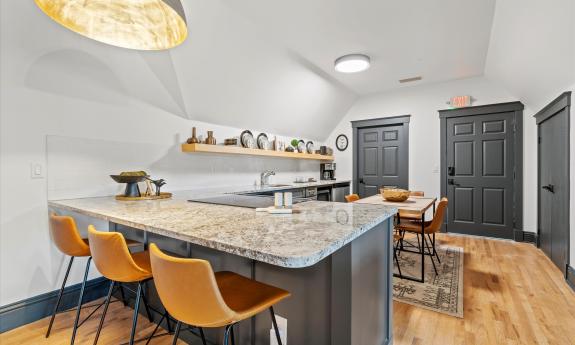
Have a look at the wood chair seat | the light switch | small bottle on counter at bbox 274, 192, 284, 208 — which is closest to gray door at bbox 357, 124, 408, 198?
the wood chair seat

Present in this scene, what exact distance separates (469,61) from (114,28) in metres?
4.31

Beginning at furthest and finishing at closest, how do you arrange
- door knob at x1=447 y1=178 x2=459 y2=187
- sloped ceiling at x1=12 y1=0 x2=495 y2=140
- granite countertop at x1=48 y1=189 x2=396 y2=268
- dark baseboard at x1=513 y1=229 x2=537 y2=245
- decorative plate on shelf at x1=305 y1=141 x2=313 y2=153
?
decorative plate on shelf at x1=305 y1=141 x2=313 y2=153 → door knob at x1=447 y1=178 x2=459 y2=187 → dark baseboard at x1=513 y1=229 x2=537 y2=245 → sloped ceiling at x1=12 y1=0 x2=495 y2=140 → granite countertop at x1=48 y1=189 x2=396 y2=268

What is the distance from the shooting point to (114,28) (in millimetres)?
1439

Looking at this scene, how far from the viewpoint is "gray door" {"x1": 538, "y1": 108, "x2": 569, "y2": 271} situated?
2.79 metres

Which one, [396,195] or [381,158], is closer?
[396,195]

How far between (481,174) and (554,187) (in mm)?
1265

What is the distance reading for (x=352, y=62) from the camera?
3.53 metres

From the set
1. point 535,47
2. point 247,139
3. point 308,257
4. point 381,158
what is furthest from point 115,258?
point 381,158

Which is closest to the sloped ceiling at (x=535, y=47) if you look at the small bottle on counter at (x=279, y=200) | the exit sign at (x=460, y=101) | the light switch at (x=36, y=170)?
the exit sign at (x=460, y=101)

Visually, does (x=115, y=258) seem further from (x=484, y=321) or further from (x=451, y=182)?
(x=451, y=182)

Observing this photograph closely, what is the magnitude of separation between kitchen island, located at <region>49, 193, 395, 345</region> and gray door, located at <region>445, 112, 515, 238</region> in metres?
3.68

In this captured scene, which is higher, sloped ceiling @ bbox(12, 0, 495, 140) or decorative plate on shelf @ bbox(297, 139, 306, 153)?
sloped ceiling @ bbox(12, 0, 495, 140)

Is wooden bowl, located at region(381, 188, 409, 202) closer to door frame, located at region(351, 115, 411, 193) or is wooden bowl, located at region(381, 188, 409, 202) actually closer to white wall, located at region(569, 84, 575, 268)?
white wall, located at region(569, 84, 575, 268)

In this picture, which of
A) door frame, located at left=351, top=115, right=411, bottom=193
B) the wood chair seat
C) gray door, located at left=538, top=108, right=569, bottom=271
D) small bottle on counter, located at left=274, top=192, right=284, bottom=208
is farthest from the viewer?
door frame, located at left=351, top=115, right=411, bottom=193
